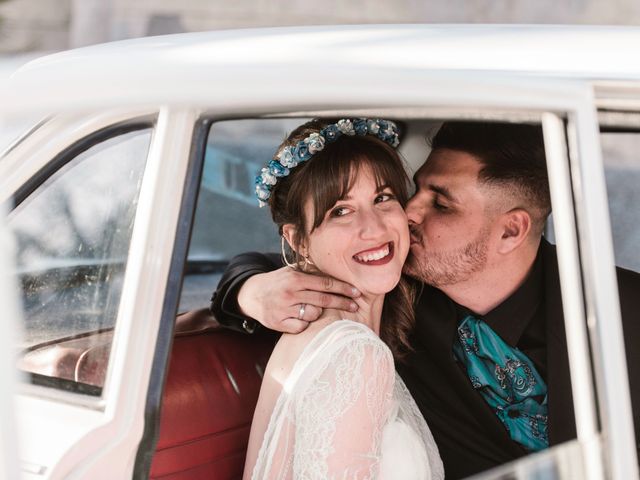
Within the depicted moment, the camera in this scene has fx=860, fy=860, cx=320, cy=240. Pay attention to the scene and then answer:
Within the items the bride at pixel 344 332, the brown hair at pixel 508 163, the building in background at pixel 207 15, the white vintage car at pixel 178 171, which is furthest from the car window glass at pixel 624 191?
the building in background at pixel 207 15

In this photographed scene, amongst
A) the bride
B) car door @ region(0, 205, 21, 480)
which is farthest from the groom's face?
car door @ region(0, 205, 21, 480)

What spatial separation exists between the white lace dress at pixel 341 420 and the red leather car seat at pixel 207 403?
162 millimetres

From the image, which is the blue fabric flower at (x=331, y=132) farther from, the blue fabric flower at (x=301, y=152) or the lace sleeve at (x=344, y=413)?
the lace sleeve at (x=344, y=413)

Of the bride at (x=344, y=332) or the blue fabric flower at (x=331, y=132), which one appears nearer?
the bride at (x=344, y=332)

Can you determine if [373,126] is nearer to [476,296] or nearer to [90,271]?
Answer: [476,296]

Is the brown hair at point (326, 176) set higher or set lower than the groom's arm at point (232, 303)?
higher

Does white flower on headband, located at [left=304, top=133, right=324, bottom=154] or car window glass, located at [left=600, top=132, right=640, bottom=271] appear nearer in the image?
car window glass, located at [left=600, top=132, right=640, bottom=271]

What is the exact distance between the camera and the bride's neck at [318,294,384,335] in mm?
2109

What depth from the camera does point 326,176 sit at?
215 cm

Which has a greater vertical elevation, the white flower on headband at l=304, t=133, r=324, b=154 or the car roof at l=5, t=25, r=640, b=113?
the white flower on headband at l=304, t=133, r=324, b=154

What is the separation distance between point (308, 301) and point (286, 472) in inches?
15.9

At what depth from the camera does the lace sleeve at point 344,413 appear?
1824 millimetres

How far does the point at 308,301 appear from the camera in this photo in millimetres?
2090

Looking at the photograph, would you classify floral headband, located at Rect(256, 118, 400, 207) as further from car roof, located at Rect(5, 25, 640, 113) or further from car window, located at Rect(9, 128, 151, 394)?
car window, located at Rect(9, 128, 151, 394)
